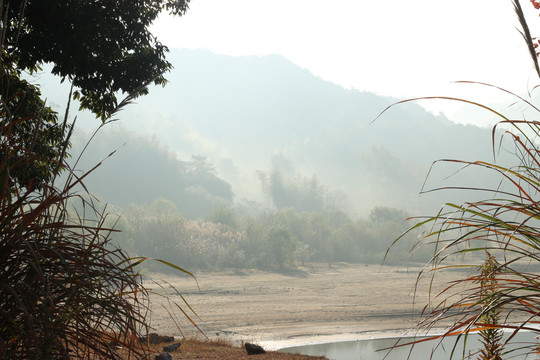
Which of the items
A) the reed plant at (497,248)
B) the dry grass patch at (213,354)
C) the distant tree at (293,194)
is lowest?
the dry grass patch at (213,354)

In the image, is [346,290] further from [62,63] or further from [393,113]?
[393,113]

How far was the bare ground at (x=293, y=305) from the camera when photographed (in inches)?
541

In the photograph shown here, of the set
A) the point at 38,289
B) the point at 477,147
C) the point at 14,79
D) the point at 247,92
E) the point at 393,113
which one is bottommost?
the point at 38,289

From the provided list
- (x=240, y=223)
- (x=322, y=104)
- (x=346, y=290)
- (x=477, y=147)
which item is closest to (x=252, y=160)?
(x=322, y=104)

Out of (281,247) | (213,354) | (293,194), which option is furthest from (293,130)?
(213,354)

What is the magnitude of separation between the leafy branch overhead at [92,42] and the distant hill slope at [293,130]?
5551 cm

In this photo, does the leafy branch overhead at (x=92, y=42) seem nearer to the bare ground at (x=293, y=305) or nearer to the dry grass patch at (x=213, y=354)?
the dry grass patch at (x=213, y=354)

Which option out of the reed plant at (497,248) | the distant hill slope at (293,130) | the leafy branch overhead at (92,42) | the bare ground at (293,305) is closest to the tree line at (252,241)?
the bare ground at (293,305)

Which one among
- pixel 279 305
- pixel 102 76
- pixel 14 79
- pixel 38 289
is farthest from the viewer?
pixel 279 305

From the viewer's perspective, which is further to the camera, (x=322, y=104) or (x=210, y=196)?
(x=322, y=104)

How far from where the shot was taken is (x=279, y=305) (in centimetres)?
1747

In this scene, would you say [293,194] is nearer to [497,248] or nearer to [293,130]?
[497,248]

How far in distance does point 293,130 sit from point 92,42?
11892cm

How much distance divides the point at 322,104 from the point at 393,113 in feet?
72.9
